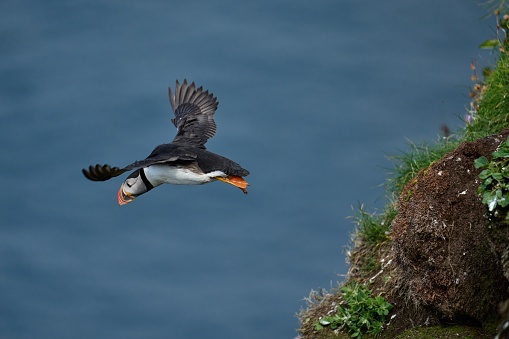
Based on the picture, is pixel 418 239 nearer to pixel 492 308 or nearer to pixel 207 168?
pixel 492 308

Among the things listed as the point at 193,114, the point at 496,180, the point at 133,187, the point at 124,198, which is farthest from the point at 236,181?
the point at 496,180

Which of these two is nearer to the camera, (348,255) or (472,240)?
(472,240)

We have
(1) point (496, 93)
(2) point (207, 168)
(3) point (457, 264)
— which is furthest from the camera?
(1) point (496, 93)

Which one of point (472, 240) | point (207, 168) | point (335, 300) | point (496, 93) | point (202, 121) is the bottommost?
point (472, 240)

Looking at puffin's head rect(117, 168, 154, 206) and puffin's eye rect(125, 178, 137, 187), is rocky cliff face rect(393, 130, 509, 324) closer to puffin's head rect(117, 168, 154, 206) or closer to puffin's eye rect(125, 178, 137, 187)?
puffin's head rect(117, 168, 154, 206)

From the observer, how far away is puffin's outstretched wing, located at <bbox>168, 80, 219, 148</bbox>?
916cm

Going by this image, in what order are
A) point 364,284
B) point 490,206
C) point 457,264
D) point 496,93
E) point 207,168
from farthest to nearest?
point 496,93
point 364,284
point 207,168
point 457,264
point 490,206

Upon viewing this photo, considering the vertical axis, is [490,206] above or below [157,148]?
below

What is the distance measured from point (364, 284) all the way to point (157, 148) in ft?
8.56

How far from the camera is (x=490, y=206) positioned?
6.11 metres

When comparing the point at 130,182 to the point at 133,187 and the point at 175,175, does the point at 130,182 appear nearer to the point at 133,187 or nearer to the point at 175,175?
the point at 133,187

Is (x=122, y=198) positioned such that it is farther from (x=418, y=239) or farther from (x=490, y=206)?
(x=490, y=206)

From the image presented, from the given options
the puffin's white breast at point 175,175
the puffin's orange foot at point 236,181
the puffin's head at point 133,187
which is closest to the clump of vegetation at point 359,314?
the puffin's orange foot at point 236,181

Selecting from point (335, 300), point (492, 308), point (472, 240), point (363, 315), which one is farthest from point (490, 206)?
point (335, 300)
